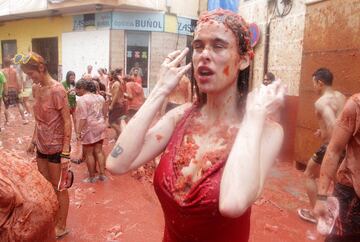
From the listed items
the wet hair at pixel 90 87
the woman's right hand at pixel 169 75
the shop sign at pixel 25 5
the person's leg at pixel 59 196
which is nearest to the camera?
the woman's right hand at pixel 169 75

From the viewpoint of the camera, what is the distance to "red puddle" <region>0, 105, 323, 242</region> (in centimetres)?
470

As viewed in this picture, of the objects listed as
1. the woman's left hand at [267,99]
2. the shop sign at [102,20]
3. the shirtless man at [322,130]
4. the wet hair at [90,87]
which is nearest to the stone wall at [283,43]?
the shirtless man at [322,130]

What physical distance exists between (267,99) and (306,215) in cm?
406

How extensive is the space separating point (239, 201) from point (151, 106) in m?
0.71

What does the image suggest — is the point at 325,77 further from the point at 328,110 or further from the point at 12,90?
the point at 12,90

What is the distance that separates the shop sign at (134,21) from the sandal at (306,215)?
12.9 m

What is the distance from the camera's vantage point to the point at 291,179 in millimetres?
7133

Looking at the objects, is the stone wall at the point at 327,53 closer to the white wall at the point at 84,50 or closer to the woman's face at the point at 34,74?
the woman's face at the point at 34,74

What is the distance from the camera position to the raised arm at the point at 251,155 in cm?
156

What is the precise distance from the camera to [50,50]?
20047 mm

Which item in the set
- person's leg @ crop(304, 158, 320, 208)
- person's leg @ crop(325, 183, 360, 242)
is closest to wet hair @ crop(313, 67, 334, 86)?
person's leg @ crop(304, 158, 320, 208)

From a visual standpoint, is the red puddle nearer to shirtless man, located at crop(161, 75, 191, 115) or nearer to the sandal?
the sandal

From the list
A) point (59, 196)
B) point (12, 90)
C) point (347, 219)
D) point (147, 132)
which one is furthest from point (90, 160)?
point (12, 90)

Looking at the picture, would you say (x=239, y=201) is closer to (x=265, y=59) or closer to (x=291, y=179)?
(x=291, y=179)
